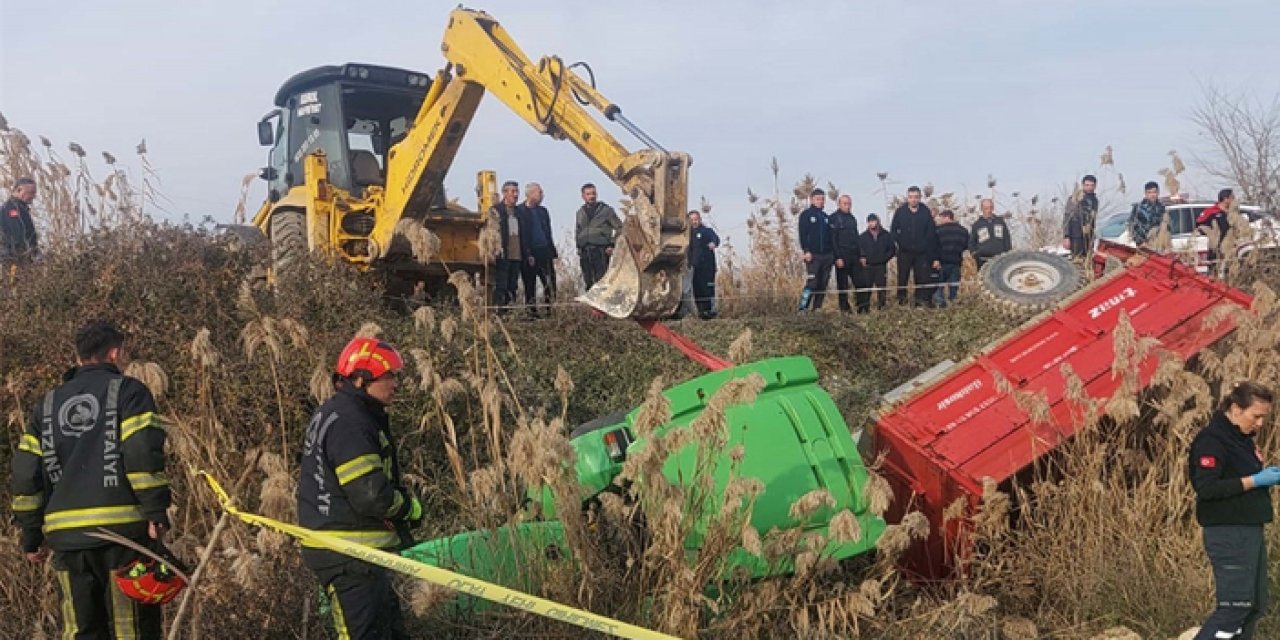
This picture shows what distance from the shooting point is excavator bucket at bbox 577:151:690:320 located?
25.8 ft

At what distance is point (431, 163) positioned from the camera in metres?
10.1

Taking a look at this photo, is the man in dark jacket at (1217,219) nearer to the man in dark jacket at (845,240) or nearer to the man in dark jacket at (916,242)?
the man in dark jacket at (916,242)

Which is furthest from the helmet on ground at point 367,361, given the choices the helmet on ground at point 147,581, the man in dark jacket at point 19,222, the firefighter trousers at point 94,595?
the man in dark jacket at point 19,222

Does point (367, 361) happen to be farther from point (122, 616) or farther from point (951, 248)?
point (951, 248)

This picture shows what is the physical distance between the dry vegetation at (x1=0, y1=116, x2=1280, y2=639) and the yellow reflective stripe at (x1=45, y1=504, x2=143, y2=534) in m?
0.40

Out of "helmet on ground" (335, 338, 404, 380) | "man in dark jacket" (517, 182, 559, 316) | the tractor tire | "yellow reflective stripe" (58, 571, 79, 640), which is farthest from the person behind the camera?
"man in dark jacket" (517, 182, 559, 316)

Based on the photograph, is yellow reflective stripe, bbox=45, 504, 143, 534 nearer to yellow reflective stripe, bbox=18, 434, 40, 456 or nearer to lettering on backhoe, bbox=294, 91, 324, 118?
yellow reflective stripe, bbox=18, 434, 40, 456

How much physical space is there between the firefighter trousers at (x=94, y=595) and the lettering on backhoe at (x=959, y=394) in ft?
14.2

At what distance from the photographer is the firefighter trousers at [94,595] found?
4832 millimetres

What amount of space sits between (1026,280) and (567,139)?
5.47m

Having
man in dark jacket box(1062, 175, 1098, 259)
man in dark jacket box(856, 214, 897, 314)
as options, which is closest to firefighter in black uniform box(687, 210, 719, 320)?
man in dark jacket box(856, 214, 897, 314)

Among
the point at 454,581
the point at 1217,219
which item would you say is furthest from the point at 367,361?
the point at 1217,219

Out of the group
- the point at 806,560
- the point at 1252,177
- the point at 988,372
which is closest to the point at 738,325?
the point at 988,372

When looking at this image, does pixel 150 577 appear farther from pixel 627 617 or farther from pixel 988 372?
pixel 988 372
